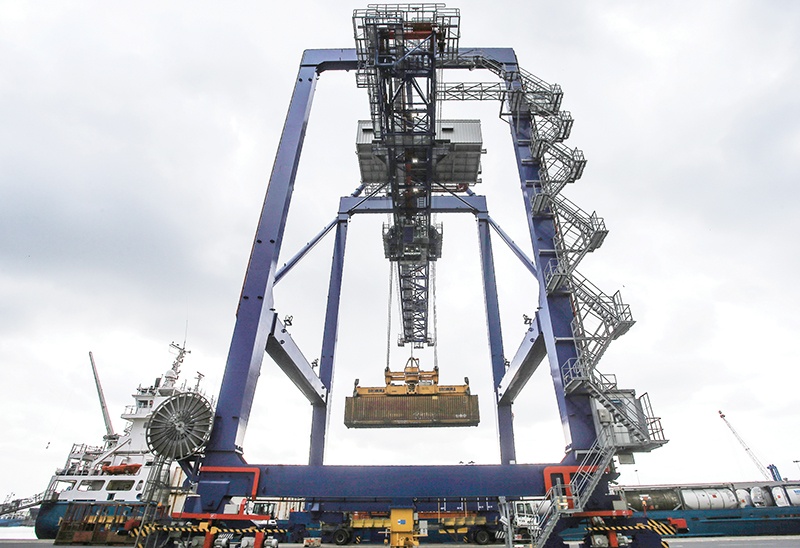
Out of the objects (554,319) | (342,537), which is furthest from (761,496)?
(342,537)

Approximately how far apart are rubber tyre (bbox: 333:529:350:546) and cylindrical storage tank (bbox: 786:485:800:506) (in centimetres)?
2010

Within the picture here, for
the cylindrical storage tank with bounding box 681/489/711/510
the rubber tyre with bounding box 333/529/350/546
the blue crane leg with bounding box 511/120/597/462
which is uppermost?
the blue crane leg with bounding box 511/120/597/462

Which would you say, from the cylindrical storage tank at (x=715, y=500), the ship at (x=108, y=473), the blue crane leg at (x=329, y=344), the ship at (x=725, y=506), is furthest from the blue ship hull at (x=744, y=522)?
the ship at (x=108, y=473)

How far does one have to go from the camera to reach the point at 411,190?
1880cm

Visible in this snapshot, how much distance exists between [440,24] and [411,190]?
6.70 metres

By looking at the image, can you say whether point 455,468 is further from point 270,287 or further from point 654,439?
point 270,287

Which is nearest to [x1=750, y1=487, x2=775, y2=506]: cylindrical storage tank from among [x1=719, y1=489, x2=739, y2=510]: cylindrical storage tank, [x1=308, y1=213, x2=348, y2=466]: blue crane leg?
[x1=719, y1=489, x2=739, y2=510]: cylindrical storage tank

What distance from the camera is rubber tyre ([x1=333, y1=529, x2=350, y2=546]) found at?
13.3 m

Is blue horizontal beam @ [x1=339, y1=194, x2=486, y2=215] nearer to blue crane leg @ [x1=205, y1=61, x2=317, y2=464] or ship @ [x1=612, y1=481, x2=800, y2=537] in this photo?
blue crane leg @ [x1=205, y1=61, x2=317, y2=464]

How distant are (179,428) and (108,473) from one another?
61.2 feet

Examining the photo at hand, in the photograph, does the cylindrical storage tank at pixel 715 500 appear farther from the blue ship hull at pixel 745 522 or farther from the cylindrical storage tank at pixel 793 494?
the cylindrical storage tank at pixel 793 494

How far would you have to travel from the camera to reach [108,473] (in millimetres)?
23391

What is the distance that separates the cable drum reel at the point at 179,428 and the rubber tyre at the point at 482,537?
9063 millimetres

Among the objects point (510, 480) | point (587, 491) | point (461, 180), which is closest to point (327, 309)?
point (461, 180)
